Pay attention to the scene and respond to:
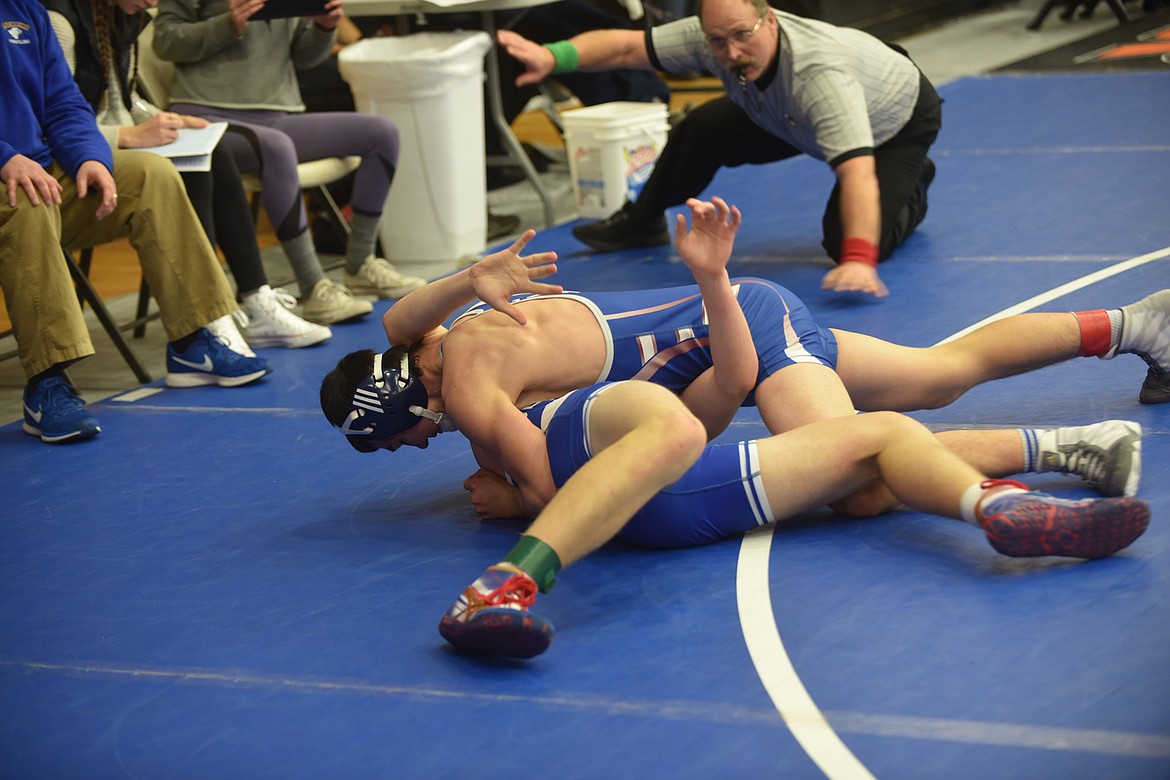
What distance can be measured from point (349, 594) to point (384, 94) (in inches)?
132

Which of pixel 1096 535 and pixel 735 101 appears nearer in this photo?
pixel 1096 535

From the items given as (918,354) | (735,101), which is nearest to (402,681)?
(918,354)

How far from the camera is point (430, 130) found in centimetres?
561

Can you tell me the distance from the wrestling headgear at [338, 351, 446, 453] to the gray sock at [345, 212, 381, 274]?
2.42m

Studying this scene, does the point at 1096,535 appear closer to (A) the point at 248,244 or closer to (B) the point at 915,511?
(B) the point at 915,511

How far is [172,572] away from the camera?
295 cm

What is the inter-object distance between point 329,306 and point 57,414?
3.96 feet

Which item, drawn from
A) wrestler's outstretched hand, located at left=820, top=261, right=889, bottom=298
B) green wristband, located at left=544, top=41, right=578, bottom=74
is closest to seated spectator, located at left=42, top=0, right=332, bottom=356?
green wristband, located at left=544, top=41, right=578, bottom=74

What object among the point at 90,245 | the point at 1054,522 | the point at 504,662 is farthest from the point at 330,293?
the point at 1054,522

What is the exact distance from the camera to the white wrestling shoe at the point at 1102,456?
8.50ft

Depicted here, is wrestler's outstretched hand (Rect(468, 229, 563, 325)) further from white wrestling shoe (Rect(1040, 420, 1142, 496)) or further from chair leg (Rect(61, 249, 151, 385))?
chair leg (Rect(61, 249, 151, 385))

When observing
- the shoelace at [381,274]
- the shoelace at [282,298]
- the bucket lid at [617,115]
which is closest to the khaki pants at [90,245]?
the shoelace at [282,298]

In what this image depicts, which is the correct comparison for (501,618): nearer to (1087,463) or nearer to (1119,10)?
(1087,463)

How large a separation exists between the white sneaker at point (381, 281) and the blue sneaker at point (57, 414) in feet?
5.00
